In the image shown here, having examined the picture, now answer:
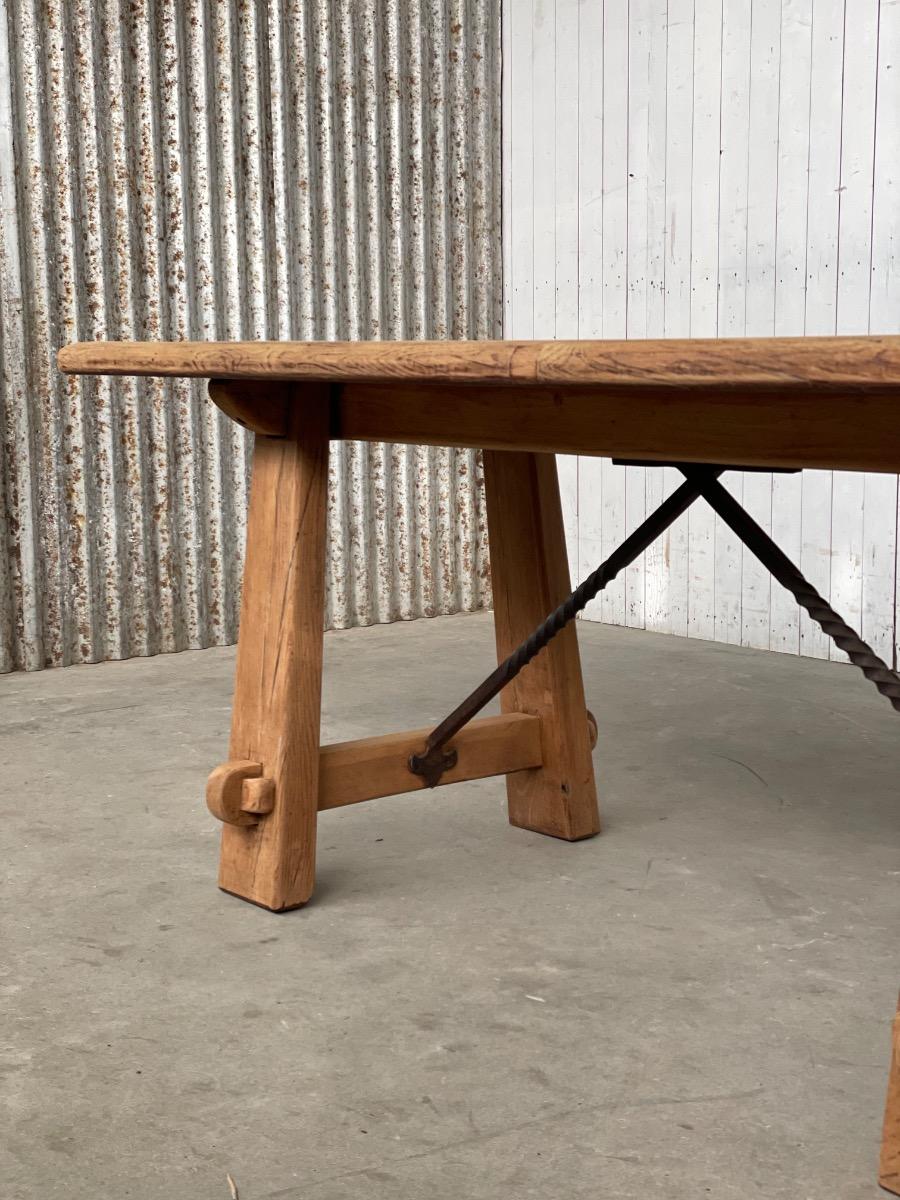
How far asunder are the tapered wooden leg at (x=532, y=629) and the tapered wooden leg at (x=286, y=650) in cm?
39

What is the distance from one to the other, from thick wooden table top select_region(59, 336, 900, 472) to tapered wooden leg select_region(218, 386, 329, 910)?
6 cm

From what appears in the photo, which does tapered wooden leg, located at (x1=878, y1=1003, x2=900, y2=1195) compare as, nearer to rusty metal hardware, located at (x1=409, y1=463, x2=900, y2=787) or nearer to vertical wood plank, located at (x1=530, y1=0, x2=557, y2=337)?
rusty metal hardware, located at (x1=409, y1=463, x2=900, y2=787)

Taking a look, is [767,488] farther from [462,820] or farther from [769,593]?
[462,820]

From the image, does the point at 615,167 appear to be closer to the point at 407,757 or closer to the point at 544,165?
the point at 544,165

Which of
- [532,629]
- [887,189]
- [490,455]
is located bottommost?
[532,629]

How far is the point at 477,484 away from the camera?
5137 millimetres

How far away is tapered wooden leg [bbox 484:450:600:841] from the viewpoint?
8.09 ft

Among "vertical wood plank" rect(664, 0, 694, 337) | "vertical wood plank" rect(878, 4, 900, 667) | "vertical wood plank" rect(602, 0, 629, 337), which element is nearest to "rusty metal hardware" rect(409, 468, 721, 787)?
"vertical wood plank" rect(878, 4, 900, 667)

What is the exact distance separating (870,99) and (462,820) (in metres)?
2.46

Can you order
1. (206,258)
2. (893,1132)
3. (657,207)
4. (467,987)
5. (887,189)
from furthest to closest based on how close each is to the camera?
(657,207) < (206,258) < (887,189) < (467,987) < (893,1132)

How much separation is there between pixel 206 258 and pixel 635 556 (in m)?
2.65

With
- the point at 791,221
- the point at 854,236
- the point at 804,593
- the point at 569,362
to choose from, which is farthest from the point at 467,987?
the point at 791,221

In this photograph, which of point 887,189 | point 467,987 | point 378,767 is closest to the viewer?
point 467,987

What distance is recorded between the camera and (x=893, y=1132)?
1.42m
